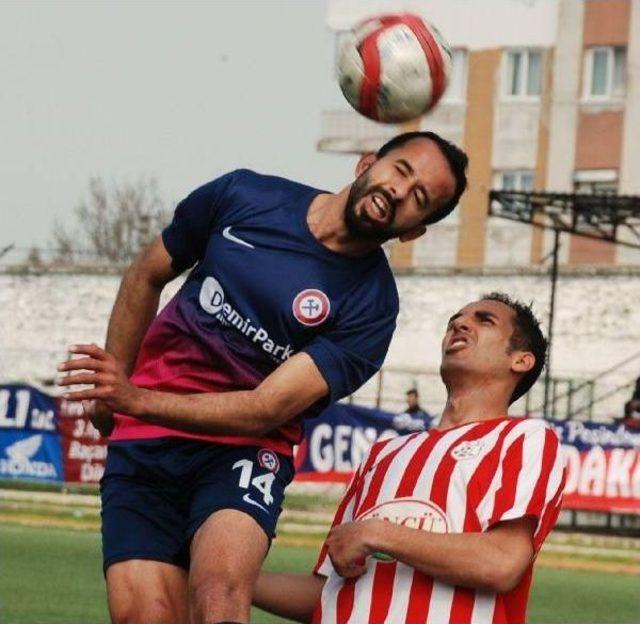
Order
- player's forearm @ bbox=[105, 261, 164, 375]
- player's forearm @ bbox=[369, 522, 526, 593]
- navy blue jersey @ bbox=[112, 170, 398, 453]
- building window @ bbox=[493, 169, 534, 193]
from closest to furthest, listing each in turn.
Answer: player's forearm @ bbox=[369, 522, 526, 593]
navy blue jersey @ bbox=[112, 170, 398, 453]
player's forearm @ bbox=[105, 261, 164, 375]
building window @ bbox=[493, 169, 534, 193]

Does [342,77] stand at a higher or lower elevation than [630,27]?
lower

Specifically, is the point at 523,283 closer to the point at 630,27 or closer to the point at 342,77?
the point at 630,27

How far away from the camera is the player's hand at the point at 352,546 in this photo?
5.31 meters

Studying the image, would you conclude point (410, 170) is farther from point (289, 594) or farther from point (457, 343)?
point (289, 594)

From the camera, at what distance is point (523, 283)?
38.6 m

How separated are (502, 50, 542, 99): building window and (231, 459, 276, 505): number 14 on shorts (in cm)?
4119

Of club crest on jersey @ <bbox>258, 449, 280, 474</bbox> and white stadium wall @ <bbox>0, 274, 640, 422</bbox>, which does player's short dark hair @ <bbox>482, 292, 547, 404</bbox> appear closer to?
club crest on jersey @ <bbox>258, 449, 280, 474</bbox>

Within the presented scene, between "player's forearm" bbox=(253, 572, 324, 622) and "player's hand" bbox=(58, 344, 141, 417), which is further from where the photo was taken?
"player's forearm" bbox=(253, 572, 324, 622)

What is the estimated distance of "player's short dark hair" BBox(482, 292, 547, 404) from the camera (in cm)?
571

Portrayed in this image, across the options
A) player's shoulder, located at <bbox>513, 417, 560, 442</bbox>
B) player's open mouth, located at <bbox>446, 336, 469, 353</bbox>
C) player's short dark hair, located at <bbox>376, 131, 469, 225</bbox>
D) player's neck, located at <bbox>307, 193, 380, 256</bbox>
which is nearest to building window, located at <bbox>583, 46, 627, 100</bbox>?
player's short dark hair, located at <bbox>376, 131, 469, 225</bbox>

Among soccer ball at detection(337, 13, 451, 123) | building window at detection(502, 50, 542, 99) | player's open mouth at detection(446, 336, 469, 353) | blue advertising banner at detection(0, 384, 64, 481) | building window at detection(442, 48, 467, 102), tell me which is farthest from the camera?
building window at detection(442, 48, 467, 102)

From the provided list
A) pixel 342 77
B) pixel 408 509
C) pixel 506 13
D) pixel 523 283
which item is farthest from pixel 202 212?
pixel 506 13

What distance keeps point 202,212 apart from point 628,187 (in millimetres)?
38840

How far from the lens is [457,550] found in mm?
5238
